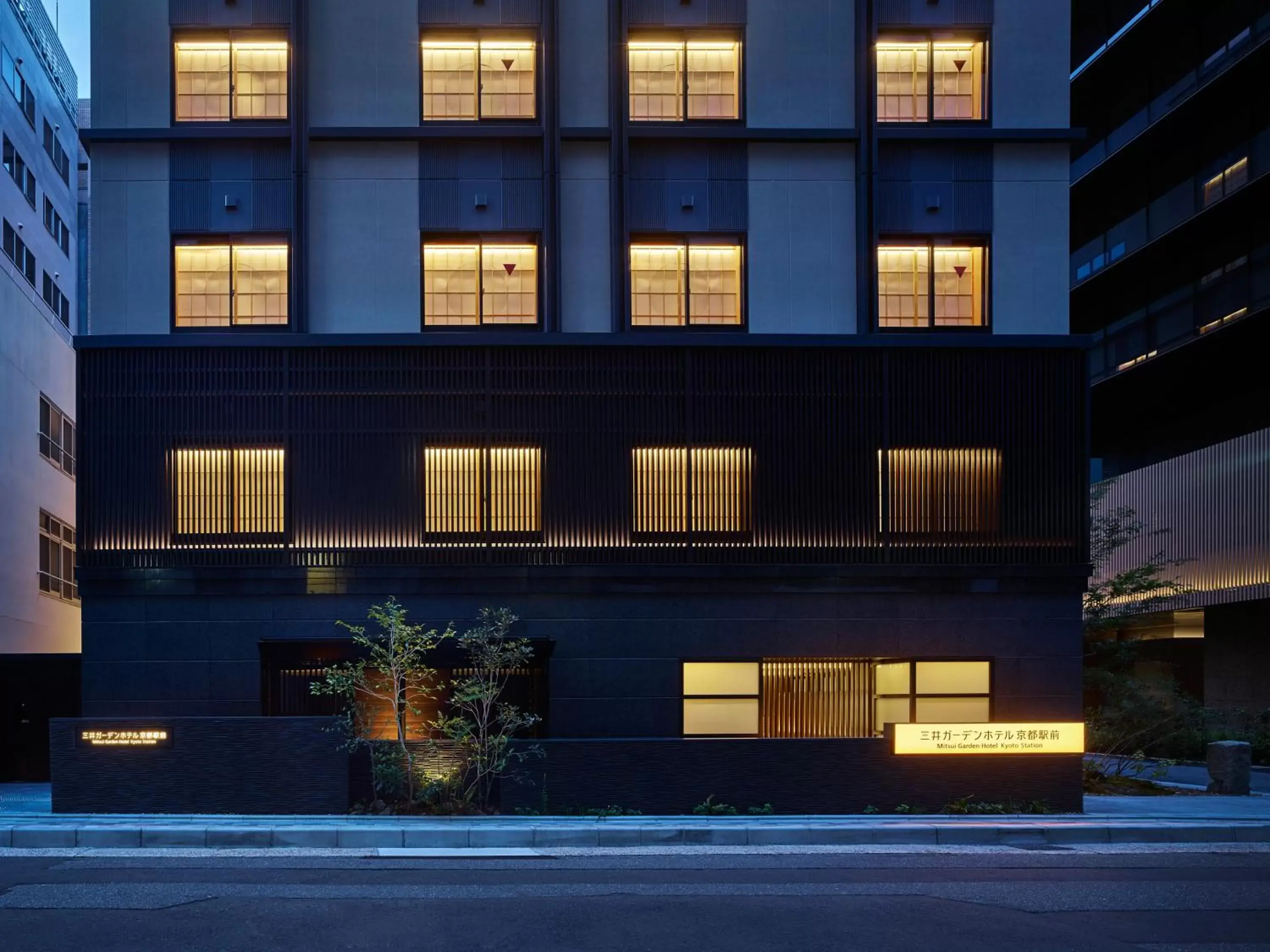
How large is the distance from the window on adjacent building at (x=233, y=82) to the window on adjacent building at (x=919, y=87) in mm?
11036

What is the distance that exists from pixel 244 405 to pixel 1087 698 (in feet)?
83.0

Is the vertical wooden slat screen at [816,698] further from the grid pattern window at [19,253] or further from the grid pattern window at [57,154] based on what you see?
the grid pattern window at [57,154]

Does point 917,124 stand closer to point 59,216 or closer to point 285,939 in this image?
point 285,939

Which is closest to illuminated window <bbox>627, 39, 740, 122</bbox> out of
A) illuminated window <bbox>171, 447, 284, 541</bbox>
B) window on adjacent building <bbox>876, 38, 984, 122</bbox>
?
window on adjacent building <bbox>876, 38, 984, 122</bbox>

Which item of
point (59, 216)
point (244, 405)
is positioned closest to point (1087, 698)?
point (244, 405)

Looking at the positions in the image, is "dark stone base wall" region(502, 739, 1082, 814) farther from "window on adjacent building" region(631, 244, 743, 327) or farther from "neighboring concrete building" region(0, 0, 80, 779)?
"neighboring concrete building" region(0, 0, 80, 779)

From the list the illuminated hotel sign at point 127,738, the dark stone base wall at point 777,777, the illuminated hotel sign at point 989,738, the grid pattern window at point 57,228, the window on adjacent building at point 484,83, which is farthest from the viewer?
the grid pattern window at point 57,228

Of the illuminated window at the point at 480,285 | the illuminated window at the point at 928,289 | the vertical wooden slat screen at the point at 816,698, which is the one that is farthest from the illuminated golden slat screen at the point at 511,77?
the vertical wooden slat screen at the point at 816,698

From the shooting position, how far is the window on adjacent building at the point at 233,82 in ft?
68.4

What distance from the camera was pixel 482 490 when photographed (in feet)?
65.8

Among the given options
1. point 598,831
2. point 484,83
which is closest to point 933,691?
point 598,831

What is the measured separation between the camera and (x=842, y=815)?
54.9ft

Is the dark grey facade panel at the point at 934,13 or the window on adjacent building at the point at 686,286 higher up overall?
the dark grey facade panel at the point at 934,13

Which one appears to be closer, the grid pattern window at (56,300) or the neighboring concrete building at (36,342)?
the neighboring concrete building at (36,342)
